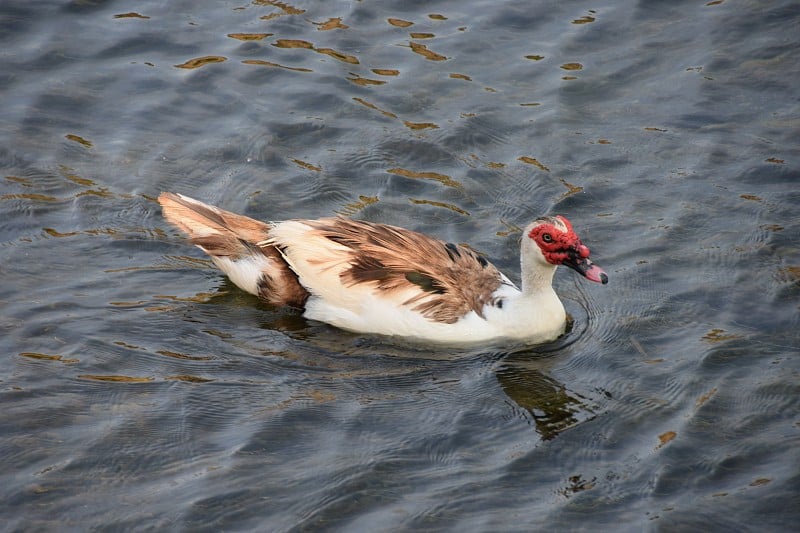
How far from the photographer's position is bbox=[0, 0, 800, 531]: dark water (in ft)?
21.5

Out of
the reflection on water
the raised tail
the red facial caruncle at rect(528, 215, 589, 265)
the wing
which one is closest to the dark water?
the reflection on water

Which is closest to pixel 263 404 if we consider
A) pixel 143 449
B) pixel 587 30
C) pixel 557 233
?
pixel 143 449

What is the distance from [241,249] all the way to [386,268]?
3.88 ft

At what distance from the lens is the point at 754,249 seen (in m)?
8.94

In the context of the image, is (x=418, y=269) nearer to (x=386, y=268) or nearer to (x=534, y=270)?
(x=386, y=268)

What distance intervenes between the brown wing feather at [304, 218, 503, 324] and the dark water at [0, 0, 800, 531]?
1.38 feet

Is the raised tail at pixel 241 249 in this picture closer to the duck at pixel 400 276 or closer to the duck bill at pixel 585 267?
the duck at pixel 400 276

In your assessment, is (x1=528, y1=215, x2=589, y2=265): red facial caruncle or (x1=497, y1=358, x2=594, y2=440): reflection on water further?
(x1=528, y1=215, x2=589, y2=265): red facial caruncle

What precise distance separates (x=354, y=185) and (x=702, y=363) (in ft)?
11.9

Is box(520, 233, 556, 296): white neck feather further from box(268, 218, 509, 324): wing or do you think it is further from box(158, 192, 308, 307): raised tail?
box(158, 192, 308, 307): raised tail

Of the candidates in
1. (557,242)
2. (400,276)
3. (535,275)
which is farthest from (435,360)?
(557,242)

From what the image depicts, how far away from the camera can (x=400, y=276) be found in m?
8.26

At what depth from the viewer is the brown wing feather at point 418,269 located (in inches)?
324

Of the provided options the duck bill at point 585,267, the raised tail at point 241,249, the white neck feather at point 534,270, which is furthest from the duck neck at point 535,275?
the raised tail at point 241,249
